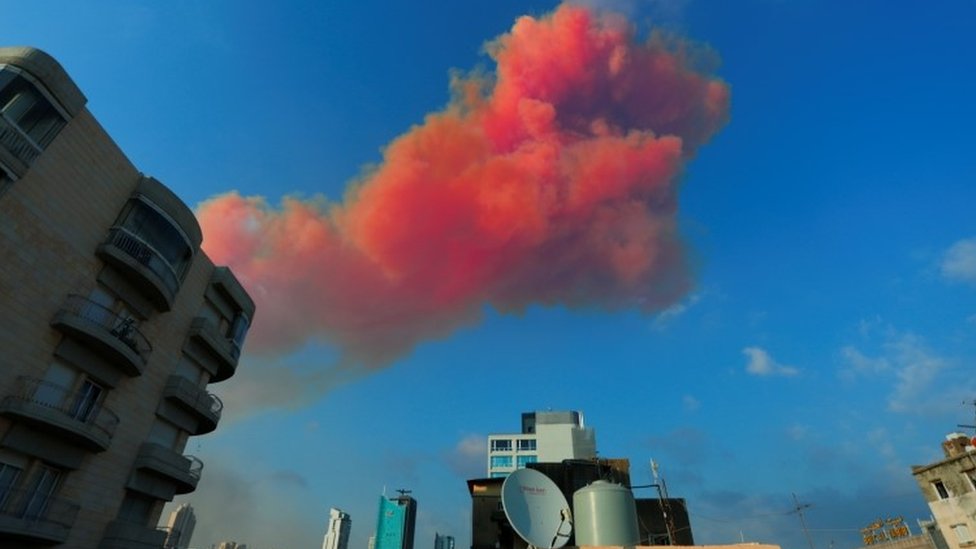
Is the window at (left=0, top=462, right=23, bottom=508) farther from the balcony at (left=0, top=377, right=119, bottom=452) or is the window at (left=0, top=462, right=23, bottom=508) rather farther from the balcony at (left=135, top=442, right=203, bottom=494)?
the balcony at (left=135, top=442, right=203, bottom=494)

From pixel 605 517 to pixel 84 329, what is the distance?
25.0 meters

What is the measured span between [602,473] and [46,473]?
3767cm

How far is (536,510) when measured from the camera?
58.6 feet

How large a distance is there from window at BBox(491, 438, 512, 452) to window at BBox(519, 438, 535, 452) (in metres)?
2.35

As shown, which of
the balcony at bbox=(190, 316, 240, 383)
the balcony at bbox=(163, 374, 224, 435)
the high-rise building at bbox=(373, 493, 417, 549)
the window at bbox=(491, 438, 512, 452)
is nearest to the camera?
the balcony at bbox=(163, 374, 224, 435)

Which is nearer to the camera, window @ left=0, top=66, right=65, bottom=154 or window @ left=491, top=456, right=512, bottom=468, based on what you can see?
window @ left=0, top=66, right=65, bottom=154

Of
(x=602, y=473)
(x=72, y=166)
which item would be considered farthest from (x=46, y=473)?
(x=602, y=473)

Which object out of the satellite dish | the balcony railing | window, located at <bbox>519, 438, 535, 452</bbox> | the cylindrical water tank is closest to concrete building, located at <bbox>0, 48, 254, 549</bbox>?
the balcony railing

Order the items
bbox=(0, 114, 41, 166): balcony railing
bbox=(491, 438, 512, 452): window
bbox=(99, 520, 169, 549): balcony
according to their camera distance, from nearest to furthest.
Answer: bbox=(0, 114, 41, 166): balcony railing
bbox=(99, 520, 169, 549): balcony
bbox=(491, 438, 512, 452): window

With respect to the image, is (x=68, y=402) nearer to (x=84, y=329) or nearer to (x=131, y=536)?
(x=84, y=329)

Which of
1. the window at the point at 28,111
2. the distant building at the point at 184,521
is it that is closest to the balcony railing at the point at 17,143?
the window at the point at 28,111

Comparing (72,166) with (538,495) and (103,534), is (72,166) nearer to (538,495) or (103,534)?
(103,534)

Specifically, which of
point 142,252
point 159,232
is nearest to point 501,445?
point 159,232

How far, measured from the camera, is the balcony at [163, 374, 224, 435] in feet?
96.9
